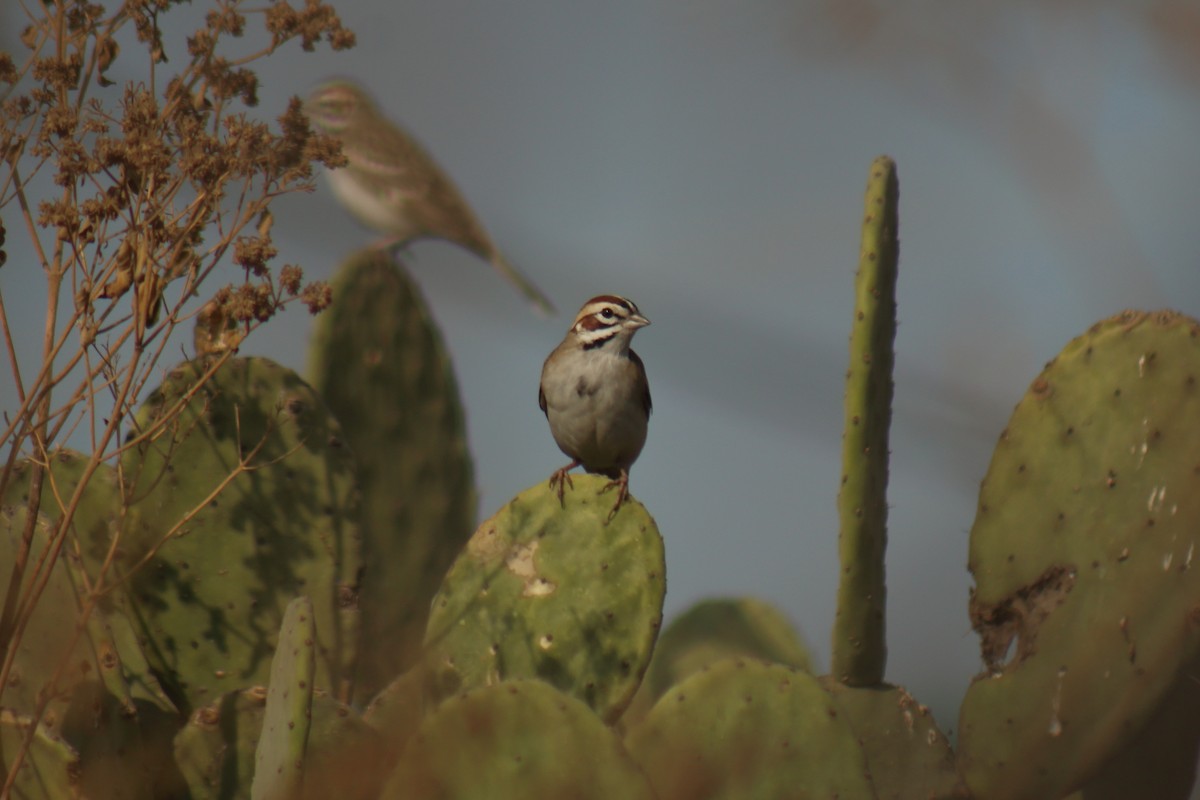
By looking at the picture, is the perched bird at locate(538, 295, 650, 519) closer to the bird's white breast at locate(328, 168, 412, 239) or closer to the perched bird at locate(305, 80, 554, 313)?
the perched bird at locate(305, 80, 554, 313)

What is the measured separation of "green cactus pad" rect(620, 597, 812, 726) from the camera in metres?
5.27

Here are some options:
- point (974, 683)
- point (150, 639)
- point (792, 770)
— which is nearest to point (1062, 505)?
point (974, 683)

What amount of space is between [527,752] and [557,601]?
2.52ft

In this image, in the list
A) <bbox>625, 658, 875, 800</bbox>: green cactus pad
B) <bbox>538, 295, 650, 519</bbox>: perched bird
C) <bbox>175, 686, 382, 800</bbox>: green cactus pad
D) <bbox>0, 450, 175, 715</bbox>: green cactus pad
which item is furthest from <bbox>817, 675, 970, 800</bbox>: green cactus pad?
<bbox>0, 450, 175, 715</bbox>: green cactus pad

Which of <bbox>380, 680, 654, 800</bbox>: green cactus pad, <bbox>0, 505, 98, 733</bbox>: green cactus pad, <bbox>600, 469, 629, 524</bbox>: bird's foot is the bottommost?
<bbox>380, 680, 654, 800</bbox>: green cactus pad

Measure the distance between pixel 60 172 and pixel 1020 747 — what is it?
2690 mm

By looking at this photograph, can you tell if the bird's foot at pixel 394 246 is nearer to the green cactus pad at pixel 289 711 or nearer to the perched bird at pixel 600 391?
the perched bird at pixel 600 391

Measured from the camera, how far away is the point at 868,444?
3570 millimetres

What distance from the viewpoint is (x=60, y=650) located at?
128 inches

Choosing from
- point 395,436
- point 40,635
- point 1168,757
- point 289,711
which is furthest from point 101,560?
point 1168,757

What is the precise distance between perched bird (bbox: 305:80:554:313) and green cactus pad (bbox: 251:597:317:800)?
2327mm

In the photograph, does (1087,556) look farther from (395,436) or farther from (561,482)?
(395,436)

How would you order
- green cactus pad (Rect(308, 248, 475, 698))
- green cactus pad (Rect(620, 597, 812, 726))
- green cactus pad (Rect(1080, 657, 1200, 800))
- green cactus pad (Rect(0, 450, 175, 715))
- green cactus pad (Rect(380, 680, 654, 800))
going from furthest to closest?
green cactus pad (Rect(620, 597, 812, 726)) → green cactus pad (Rect(308, 248, 475, 698)) → green cactus pad (Rect(1080, 657, 1200, 800)) → green cactus pad (Rect(0, 450, 175, 715)) → green cactus pad (Rect(380, 680, 654, 800))

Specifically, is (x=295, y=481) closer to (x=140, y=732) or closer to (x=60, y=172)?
(x=140, y=732)
